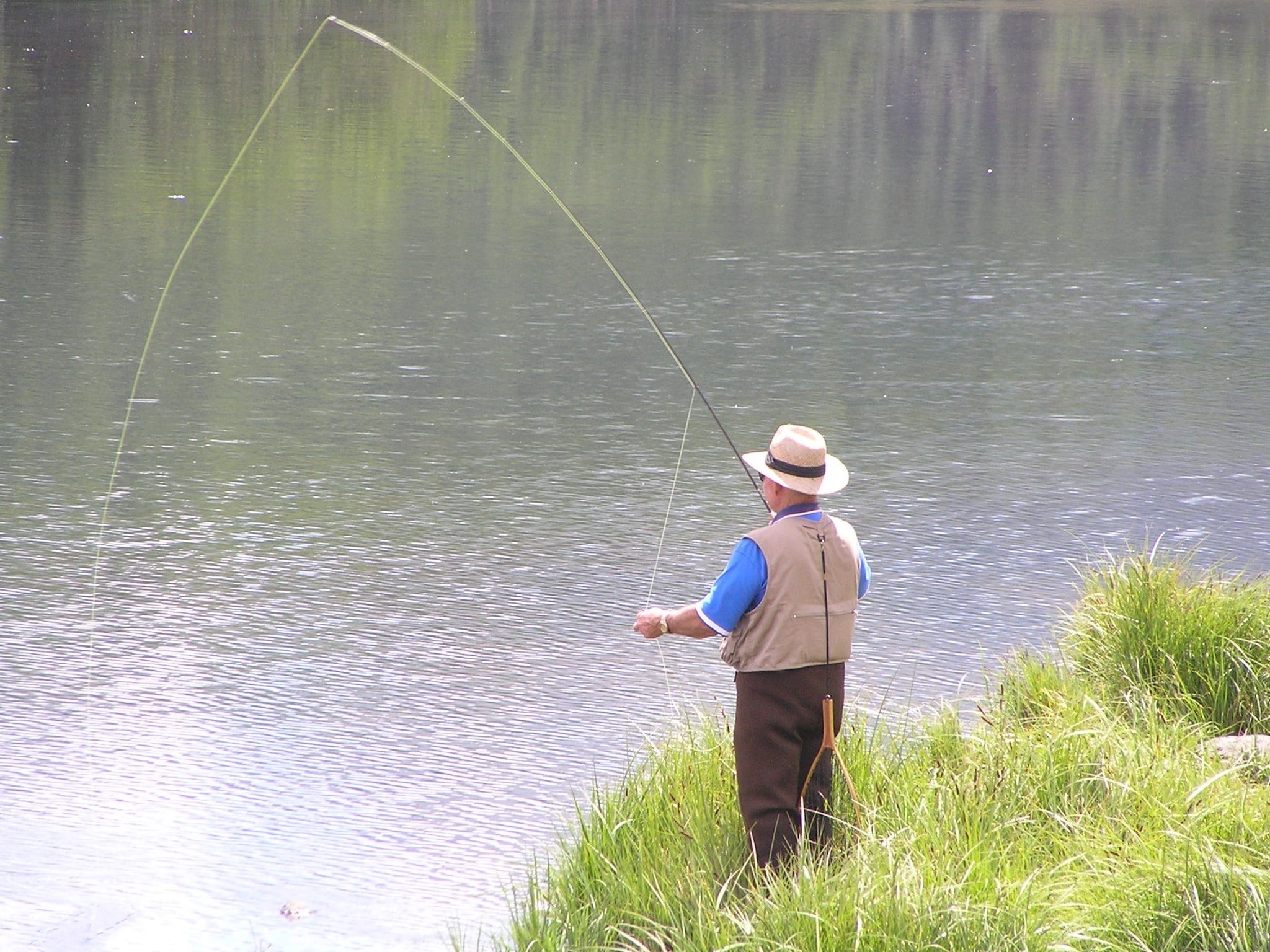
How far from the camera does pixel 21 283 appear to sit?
12031 millimetres

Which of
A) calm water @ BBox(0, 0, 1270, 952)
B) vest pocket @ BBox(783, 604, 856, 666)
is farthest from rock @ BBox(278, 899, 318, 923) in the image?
vest pocket @ BBox(783, 604, 856, 666)

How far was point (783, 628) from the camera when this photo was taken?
3.94m

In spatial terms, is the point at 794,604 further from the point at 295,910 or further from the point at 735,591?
the point at 295,910

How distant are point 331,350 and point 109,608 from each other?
4065 millimetres

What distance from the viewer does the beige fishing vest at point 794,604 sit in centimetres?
394

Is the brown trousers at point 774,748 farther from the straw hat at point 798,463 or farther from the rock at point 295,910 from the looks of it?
the rock at point 295,910

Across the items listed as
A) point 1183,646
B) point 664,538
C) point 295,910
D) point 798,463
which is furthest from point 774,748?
point 664,538

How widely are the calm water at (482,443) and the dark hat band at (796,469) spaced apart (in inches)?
51.9

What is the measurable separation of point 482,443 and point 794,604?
4852 mm

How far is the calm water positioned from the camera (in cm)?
506

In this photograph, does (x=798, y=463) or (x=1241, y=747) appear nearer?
(x=798, y=463)

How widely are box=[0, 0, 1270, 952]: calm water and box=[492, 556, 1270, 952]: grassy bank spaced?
1.80 feet

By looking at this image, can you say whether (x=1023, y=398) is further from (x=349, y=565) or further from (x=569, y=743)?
(x=569, y=743)

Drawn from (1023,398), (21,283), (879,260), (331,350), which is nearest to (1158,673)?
(1023,398)
